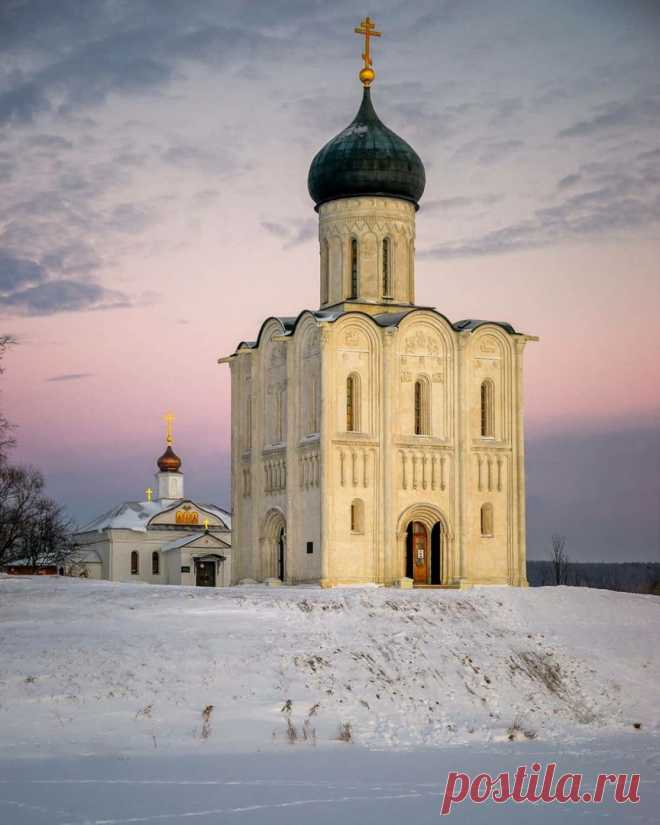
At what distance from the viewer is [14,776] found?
66.6 ft

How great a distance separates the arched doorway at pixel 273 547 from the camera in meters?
42.4

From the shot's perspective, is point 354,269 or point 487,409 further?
point 354,269

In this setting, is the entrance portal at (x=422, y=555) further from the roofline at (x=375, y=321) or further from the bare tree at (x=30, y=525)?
the bare tree at (x=30, y=525)

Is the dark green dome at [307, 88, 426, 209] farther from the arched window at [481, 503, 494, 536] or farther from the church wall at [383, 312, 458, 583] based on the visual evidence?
the arched window at [481, 503, 494, 536]

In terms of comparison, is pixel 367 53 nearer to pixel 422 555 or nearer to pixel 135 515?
pixel 422 555

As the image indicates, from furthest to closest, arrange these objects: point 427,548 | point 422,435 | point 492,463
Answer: point 492,463, point 427,548, point 422,435

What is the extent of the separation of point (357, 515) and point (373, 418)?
8.74ft

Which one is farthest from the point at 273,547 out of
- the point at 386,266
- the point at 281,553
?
the point at 386,266

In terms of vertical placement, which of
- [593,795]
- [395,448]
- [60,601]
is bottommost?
[593,795]

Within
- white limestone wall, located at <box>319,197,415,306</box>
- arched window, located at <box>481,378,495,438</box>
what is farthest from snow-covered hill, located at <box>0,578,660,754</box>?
white limestone wall, located at <box>319,197,415,306</box>

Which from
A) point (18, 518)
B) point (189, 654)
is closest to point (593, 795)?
point (189, 654)

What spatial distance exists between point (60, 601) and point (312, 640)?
18.9 ft

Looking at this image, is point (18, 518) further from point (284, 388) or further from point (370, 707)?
point (370, 707)

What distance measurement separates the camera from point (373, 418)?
131ft
